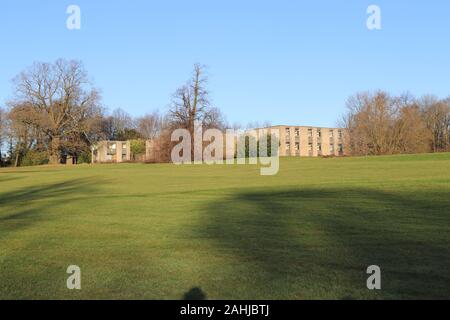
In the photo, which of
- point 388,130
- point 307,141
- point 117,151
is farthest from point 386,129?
point 117,151

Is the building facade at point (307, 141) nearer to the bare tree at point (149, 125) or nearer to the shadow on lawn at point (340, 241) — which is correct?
the bare tree at point (149, 125)

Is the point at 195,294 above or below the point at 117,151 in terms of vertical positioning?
below

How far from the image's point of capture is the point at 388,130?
265 feet

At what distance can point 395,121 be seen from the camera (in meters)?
81.8

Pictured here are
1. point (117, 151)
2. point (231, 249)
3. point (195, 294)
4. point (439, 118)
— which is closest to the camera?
point (195, 294)

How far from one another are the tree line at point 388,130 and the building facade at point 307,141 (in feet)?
97.2

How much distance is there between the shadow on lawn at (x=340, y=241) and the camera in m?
5.65

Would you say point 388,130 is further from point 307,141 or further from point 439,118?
point 307,141

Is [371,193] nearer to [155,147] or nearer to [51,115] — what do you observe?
[155,147]

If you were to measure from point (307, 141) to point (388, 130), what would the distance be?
46921 millimetres

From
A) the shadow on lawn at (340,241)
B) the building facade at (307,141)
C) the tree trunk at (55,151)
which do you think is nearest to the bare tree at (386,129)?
the building facade at (307,141)

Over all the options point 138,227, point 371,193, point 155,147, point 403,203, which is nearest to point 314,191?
point 371,193
